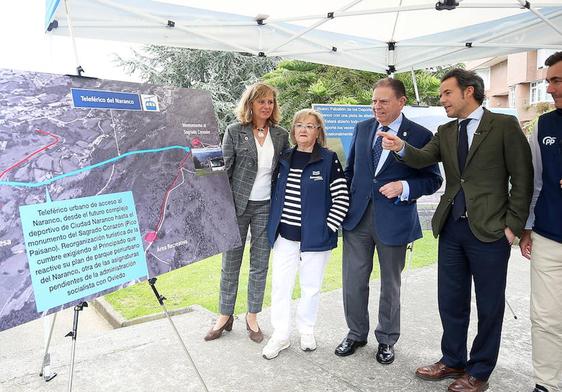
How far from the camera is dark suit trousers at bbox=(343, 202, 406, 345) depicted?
2.88 metres

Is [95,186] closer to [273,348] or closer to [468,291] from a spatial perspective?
[273,348]

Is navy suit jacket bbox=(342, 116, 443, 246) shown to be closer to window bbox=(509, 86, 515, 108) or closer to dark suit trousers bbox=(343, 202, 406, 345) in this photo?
dark suit trousers bbox=(343, 202, 406, 345)

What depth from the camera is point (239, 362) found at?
2961 millimetres

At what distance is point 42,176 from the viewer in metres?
1.61

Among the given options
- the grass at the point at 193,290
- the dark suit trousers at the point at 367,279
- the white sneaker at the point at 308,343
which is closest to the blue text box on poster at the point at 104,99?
the dark suit trousers at the point at 367,279

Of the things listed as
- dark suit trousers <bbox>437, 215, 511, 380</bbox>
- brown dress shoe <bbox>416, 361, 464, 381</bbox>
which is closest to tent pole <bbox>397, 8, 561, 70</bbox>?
dark suit trousers <bbox>437, 215, 511, 380</bbox>

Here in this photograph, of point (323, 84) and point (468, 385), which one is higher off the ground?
point (323, 84)

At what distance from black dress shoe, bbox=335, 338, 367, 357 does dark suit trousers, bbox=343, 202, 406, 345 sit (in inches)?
1.5

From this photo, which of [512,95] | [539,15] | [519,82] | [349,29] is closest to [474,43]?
[539,15]

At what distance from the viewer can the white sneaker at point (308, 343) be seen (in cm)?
312

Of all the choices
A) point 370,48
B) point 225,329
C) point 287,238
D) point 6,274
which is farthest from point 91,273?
point 370,48

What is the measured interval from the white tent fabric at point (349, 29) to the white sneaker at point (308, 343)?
2459 mm

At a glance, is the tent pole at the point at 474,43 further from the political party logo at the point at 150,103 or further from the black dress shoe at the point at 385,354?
the political party logo at the point at 150,103

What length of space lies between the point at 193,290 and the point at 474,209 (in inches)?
151
